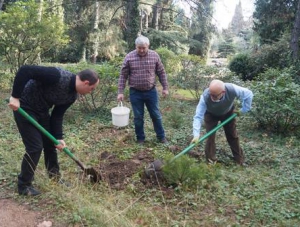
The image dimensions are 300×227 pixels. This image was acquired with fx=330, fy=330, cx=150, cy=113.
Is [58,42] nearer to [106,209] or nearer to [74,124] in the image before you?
[74,124]

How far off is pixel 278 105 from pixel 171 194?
3383 mm

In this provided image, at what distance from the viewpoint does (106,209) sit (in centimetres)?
305

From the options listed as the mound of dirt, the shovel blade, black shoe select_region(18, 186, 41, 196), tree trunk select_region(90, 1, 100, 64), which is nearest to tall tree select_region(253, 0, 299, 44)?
tree trunk select_region(90, 1, 100, 64)

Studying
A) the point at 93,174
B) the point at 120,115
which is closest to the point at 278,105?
the point at 120,115

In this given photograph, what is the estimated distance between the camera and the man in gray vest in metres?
4.13

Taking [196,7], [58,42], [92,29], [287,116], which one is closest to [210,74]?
[287,116]

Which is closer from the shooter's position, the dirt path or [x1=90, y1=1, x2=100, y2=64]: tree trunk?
the dirt path

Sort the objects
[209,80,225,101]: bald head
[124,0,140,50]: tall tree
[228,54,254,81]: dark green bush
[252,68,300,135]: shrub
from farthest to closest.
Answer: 1. [228,54,254,81]: dark green bush
2. [124,0,140,50]: tall tree
3. [252,68,300,135]: shrub
4. [209,80,225,101]: bald head

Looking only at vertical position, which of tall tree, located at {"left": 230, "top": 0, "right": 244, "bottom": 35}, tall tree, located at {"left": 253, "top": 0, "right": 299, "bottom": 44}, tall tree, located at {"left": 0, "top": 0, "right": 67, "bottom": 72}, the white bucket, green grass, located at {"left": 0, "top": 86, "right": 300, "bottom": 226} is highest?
tall tree, located at {"left": 230, "top": 0, "right": 244, "bottom": 35}

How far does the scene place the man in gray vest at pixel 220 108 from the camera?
4.13m

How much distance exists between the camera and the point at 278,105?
6070mm

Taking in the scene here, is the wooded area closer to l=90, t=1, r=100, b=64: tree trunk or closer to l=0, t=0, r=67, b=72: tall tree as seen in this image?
l=0, t=0, r=67, b=72: tall tree

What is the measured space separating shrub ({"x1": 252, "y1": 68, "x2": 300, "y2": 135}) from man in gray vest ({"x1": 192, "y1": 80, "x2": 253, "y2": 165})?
64.7 inches

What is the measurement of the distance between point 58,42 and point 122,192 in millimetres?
6960
